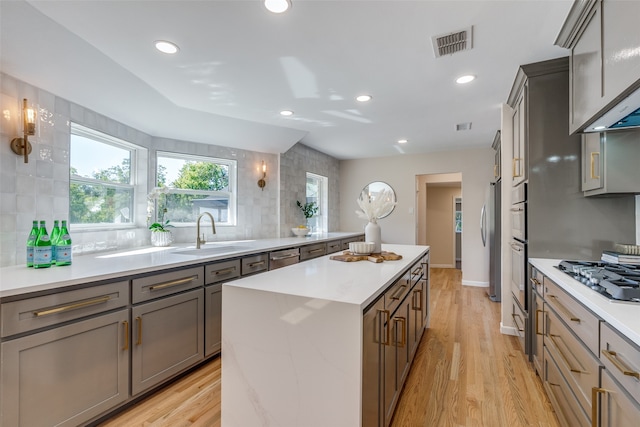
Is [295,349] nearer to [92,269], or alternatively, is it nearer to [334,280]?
[334,280]

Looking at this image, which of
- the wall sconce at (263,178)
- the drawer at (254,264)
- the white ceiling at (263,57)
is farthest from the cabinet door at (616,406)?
the wall sconce at (263,178)

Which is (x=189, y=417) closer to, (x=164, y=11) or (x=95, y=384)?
(x=95, y=384)

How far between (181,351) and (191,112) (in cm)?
221

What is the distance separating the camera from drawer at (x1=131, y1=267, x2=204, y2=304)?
1.84 metres

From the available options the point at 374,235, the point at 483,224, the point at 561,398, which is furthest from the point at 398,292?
the point at 483,224

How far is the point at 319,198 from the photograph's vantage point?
5805 mm

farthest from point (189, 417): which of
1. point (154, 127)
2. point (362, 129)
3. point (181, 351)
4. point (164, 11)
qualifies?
point (362, 129)

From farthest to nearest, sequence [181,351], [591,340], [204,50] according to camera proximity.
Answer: [181,351]
[204,50]
[591,340]

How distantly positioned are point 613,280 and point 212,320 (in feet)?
8.22

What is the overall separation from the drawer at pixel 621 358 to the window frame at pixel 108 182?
3.21 m

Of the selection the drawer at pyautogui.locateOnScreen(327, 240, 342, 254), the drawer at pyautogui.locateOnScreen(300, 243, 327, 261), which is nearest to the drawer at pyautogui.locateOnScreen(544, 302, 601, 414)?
the drawer at pyautogui.locateOnScreen(300, 243, 327, 261)

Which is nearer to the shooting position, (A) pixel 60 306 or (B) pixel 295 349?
(B) pixel 295 349

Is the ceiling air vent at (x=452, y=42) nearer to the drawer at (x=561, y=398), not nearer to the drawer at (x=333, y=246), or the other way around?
the drawer at (x=561, y=398)

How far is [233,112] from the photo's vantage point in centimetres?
315
